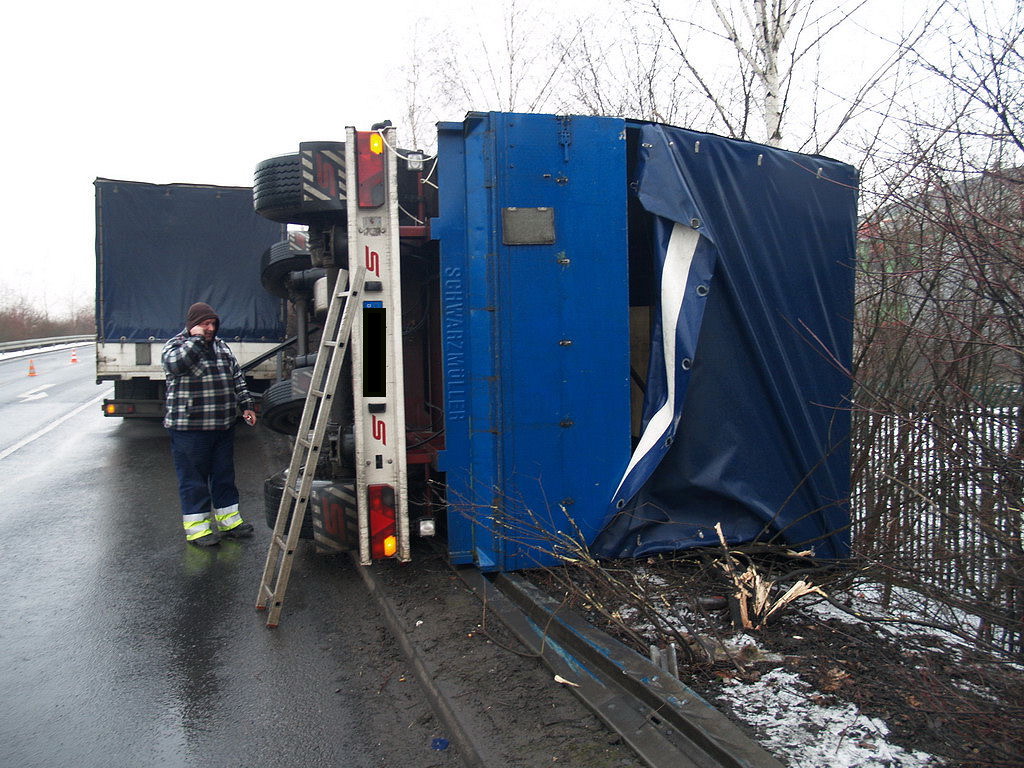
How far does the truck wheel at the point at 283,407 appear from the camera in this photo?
17.9ft

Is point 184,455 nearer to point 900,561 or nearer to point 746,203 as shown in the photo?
point 746,203

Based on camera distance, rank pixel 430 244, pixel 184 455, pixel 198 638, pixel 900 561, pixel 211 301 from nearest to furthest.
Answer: pixel 900 561 → pixel 198 638 → pixel 430 244 → pixel 184 455 → pixel 211 301

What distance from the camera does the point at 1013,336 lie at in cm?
304

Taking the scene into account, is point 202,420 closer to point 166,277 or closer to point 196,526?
point 196,526

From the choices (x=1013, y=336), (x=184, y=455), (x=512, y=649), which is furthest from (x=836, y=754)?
(x=184, y=455)

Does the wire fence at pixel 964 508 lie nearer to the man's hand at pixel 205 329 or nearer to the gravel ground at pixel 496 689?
the gravel ground at pixel 496 689

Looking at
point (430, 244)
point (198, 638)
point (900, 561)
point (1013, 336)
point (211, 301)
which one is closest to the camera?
point (1013, 336)

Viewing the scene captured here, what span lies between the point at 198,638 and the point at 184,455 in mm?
2066

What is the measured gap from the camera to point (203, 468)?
6055 millimetres

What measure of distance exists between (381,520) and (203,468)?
2.26 metres

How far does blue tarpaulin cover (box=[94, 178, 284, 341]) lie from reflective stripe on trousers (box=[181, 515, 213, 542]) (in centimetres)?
553

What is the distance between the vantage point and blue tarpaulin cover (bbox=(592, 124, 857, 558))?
4.28 metres

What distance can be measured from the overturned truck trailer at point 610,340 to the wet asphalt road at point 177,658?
0.81 meters

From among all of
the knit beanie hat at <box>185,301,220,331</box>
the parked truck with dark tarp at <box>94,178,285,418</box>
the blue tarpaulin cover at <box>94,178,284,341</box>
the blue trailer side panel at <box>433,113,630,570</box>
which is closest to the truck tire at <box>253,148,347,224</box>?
the blue trailer side panel at <box>433,113,630,570</box>
